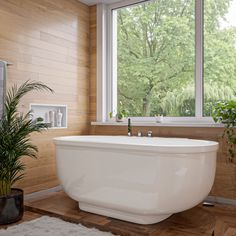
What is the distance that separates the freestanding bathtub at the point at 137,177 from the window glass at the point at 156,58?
99 centimetres

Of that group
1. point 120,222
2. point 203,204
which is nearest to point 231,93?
point 203,204

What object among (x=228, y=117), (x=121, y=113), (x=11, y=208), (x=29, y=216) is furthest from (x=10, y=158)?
(x=228, y=117)

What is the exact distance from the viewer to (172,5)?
3467 millimetres

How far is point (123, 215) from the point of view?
7.77 ft

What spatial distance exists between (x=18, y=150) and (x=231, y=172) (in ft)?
6.80

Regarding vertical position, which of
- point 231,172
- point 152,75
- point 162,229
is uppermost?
point 152,75

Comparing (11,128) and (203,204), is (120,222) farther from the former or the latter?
(11,128)

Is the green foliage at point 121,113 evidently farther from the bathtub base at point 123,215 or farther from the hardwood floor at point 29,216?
the hardwood floor at point 29,216

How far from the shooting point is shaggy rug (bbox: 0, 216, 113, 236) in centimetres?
216

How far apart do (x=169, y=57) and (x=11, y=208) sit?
7.92 ft

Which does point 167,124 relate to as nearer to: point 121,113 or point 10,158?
point 121,113

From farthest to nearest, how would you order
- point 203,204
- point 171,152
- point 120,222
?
1. point 203,204
2. point 120,222
3. point 171,152

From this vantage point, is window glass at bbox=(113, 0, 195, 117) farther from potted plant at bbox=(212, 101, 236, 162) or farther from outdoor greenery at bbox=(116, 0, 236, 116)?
potted plant at bbox=(212, 101, 236, 162)

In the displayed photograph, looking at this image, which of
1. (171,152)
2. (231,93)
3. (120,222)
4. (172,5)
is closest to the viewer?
(171,152)
